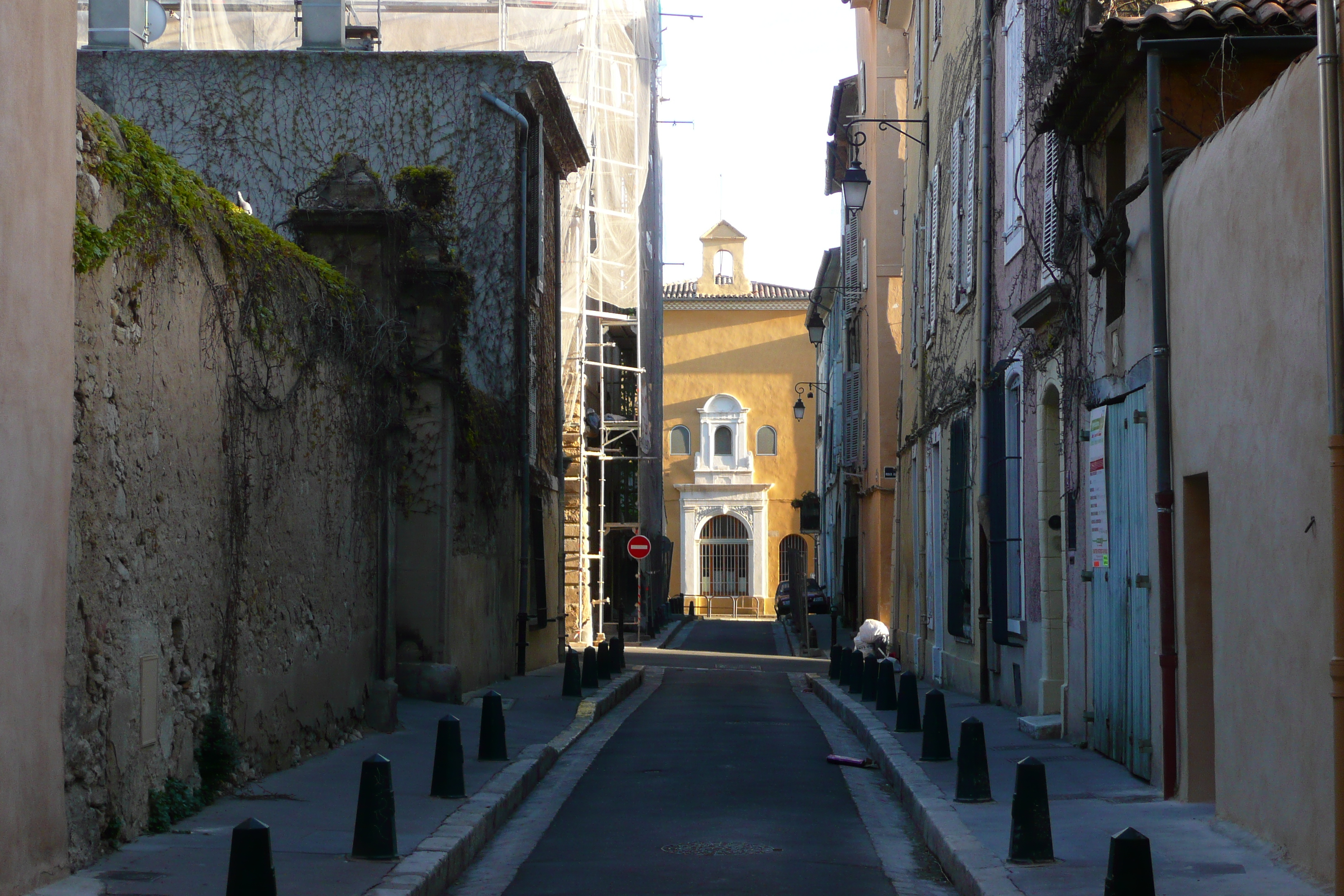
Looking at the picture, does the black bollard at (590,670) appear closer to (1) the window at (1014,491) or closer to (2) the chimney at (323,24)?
(1) the window at (1014,491)

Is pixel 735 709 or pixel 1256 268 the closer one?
pixel 1256 268

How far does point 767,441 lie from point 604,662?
148ft

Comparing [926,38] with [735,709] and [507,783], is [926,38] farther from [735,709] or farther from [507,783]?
[507,783]

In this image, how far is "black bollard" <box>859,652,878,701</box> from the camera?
55.9ft

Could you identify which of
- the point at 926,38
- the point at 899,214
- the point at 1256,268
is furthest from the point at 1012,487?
the point at 899,214

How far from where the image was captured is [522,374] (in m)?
19.7

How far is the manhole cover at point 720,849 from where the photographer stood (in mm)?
7805

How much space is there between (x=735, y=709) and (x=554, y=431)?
7.42 m

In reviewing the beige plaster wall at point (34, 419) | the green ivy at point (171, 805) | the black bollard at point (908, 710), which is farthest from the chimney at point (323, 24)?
the beige plaster wall at point (34, 419)

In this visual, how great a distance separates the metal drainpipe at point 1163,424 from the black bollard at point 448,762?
4.06 meters

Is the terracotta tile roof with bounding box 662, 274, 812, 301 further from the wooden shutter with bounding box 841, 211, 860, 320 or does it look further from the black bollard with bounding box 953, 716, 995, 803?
the black bollard with bounding box 953, 716, 995, 803

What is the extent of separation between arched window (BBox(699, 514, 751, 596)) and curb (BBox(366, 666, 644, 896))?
48346 millimetres

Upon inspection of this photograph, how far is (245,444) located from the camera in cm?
925

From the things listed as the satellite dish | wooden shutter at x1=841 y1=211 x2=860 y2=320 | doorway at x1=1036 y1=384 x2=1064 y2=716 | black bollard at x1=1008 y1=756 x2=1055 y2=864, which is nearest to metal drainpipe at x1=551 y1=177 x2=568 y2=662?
the satellite dish
